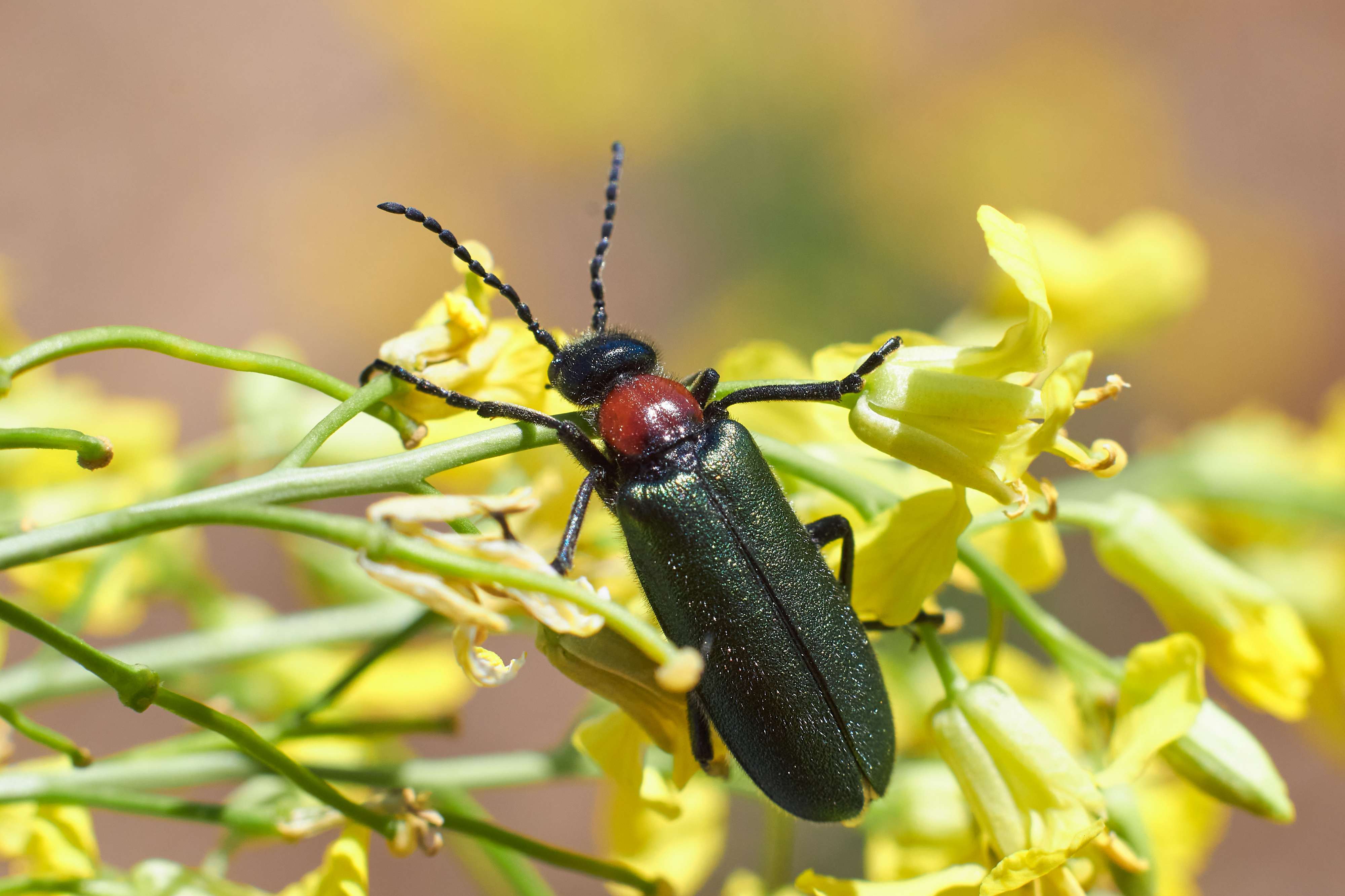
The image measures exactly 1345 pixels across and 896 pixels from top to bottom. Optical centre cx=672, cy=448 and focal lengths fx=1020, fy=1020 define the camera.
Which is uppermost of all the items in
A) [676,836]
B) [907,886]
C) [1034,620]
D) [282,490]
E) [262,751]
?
[282,490]

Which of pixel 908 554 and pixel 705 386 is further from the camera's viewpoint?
pixel 705 386

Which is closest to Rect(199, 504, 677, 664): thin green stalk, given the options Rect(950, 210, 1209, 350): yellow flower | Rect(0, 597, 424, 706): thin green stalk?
Rect(0, 597, 424, 706): thin green stalk

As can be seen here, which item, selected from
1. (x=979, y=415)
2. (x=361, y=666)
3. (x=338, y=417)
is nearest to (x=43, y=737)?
(x=361, y=666)

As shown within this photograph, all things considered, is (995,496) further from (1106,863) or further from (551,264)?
(551,264)

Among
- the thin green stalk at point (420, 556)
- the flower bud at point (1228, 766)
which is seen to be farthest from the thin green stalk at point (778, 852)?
the thin green stalk at point (420, 556)

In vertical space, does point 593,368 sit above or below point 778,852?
above

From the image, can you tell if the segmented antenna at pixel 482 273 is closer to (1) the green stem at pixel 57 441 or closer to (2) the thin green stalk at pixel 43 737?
(1) the green stem at pixel 57 441

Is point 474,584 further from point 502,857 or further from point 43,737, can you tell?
point 502,857
